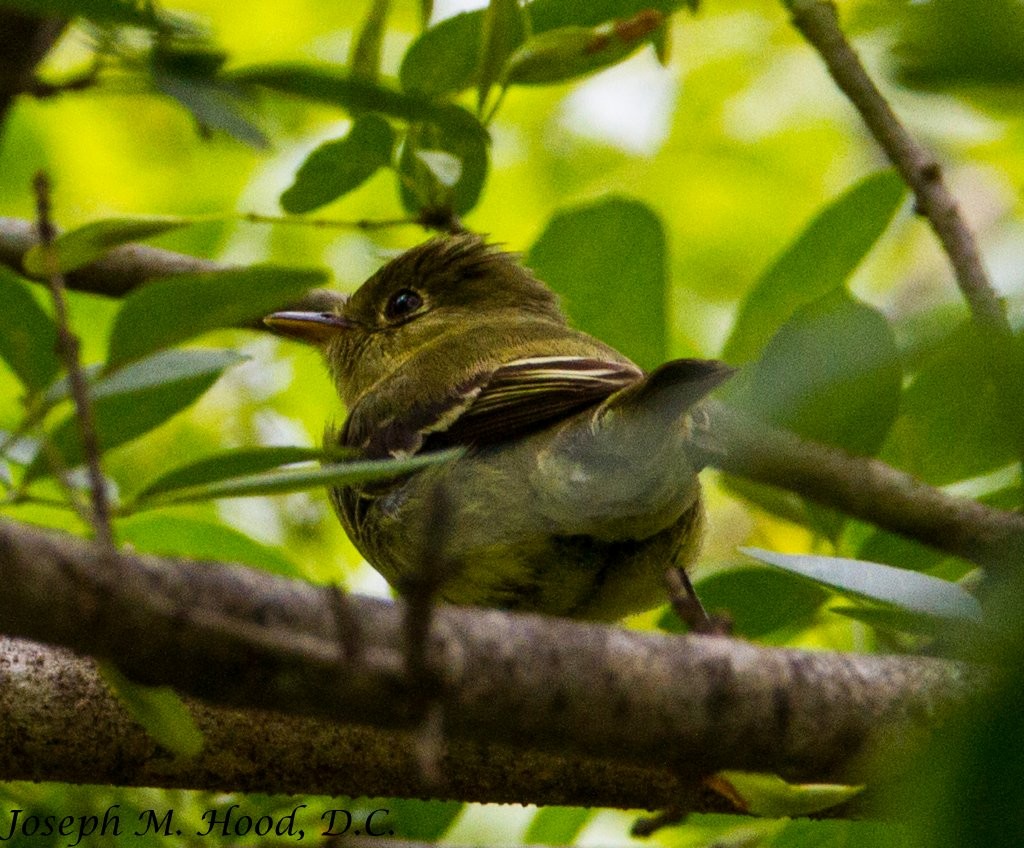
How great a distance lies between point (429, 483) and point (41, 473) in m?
1.78

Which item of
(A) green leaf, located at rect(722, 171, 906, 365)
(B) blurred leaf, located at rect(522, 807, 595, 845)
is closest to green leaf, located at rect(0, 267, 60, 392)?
(B) blurred leaf, located at rect(522, 807, 595, 845)

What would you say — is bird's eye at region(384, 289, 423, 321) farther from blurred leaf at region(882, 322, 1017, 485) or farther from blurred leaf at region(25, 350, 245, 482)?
blurred leaf at region(25, 350, 245, 482)

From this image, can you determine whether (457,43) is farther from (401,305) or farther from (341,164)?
(401,305)

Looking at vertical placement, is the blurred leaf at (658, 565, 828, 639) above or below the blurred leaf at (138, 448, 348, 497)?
below

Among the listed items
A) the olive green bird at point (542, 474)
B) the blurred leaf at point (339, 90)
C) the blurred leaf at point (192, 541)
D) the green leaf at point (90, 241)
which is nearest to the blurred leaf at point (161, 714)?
the green leaf at point (90, 241)

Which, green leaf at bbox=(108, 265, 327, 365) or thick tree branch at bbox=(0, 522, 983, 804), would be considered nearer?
thick tree branch at bbox=(0, 522, 983, 804)

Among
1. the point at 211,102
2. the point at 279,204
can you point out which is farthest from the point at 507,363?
the point at 211,102

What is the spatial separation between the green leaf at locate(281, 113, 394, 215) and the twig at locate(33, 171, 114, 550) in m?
1.30

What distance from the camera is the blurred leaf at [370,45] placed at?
272cm

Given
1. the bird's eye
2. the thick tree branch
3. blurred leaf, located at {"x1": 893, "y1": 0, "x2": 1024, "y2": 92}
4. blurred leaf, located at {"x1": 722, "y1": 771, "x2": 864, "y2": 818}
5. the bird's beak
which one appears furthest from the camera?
the bird's eye

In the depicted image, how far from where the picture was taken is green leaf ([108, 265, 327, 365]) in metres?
1.65

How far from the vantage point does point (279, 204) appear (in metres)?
3.13

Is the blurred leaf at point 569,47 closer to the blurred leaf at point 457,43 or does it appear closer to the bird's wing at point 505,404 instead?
the blurred leaf at point 457,43

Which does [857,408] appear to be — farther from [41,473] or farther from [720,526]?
[720,526]
